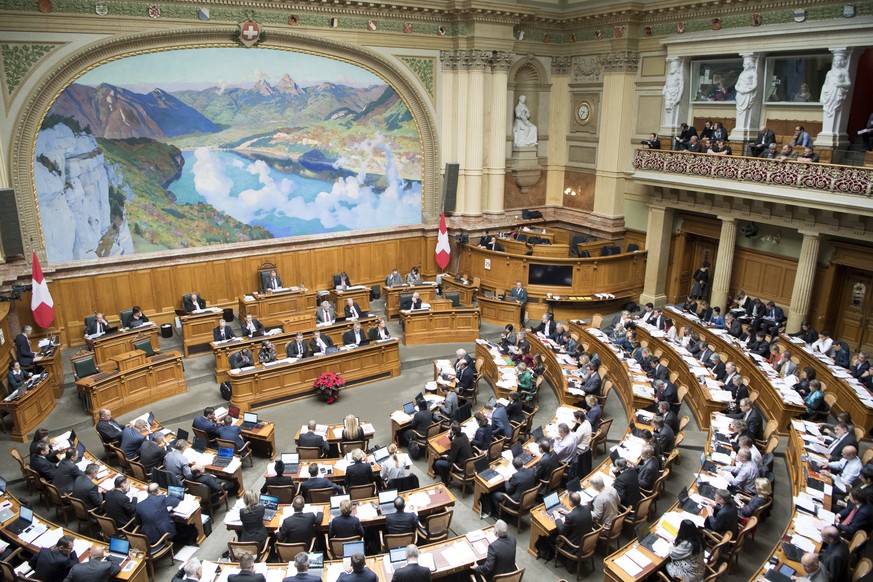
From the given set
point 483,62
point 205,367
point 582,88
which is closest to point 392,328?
point 205,367

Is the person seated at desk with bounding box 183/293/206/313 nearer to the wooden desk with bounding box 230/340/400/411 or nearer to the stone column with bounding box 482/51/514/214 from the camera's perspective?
the wooden desk with bounding box 230/340/400/411

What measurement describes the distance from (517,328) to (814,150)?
8994mm

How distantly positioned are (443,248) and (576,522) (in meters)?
13.8

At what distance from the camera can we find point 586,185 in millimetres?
22500

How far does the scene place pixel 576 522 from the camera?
8492 millimetres

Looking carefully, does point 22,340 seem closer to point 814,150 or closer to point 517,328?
point 517,328

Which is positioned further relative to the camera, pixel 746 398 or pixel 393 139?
pixel 393 139

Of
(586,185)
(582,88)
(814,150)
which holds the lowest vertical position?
(586,185)

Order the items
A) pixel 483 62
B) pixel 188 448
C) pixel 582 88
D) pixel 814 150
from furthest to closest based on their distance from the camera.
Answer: pixel 582 88 < pixel 483 62 < pixel 814 150 < pixel 188 448

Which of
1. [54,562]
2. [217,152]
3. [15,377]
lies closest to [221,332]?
[15,377]

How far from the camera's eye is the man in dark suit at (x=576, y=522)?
8.48 meters

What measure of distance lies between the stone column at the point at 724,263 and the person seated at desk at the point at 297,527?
14.2m

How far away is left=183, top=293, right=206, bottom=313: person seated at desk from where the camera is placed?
17375mm

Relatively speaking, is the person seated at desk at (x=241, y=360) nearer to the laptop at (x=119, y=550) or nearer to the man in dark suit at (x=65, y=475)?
the man in dark suit at (x=65, y=475)
